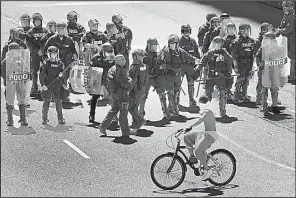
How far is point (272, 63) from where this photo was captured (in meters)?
31.4

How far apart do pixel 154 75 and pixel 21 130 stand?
140 inches

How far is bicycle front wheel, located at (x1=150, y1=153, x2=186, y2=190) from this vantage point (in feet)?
83.7

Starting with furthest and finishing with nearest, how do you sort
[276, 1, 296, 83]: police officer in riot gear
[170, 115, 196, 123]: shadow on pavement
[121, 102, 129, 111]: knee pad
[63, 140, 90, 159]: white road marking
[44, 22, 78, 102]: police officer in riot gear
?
[276, 1, 296, 83]: police officer in riot gear → [44, 22, 78, 102]: police officer in riot gear → [170, 115, 196, 123]: shadow on pavement → [121, 102, 129, 111]: knee pad → [63, 140, 90, 159]: white road marking

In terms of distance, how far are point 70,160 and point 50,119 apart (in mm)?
2768

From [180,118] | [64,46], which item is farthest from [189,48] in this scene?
[64,46]

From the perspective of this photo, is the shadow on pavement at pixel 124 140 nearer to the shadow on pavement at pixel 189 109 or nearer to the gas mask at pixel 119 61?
the gas mask at pixel 119 61

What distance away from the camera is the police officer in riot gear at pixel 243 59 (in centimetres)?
3158

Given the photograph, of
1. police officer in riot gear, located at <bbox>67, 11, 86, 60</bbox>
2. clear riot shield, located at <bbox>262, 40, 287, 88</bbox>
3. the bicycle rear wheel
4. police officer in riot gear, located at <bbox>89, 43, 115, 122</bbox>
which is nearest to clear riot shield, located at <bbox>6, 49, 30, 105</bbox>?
police officer in riot gear, located at <bbox>89, 43, 115, 122</bbox>

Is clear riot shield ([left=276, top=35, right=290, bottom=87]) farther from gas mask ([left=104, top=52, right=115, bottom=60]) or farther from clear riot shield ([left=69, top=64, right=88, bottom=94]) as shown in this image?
clear riot shield ([left=69, top=64, right=88, bottom=94])

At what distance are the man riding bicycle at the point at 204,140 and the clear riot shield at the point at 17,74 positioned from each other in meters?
5.28

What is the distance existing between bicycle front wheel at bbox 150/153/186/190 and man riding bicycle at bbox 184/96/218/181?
1.56 ft

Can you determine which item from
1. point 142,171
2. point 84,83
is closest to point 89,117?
point 84,83

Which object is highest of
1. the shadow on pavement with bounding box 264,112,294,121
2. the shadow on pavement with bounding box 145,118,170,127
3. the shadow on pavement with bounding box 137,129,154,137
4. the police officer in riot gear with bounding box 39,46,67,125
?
the police officer in riot gear with bounding box 39,46,67,125

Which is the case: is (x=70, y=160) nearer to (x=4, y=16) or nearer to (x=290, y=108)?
(x=290, y=108)
